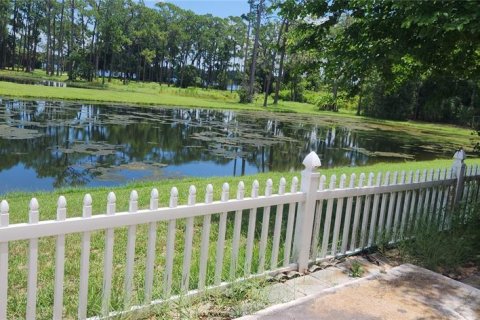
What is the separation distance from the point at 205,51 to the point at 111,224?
9227 centimetres

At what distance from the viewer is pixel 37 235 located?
2.83m

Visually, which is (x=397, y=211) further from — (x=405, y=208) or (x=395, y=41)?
(x=395, y=41)

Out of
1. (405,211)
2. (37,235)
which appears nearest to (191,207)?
(37,235)

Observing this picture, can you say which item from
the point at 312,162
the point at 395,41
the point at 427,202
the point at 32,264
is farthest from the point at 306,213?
the point at 395,41

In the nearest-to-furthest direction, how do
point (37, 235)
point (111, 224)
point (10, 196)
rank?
point (37, 235) < point (111, 224) < point (10, 196)

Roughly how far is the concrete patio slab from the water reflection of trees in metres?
6.90

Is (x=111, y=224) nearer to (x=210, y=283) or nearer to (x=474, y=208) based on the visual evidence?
(x=210, y=283)

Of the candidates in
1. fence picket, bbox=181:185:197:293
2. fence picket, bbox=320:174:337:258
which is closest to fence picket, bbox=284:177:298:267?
fence picket, bbox=320:174:337:258

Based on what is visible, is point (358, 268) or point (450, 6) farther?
point (450, 6)

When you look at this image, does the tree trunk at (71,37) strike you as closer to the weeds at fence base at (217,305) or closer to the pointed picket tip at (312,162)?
the pointed picket tip at (312,162)

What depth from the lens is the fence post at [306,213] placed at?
4562mm

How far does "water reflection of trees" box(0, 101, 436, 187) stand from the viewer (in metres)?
11.4

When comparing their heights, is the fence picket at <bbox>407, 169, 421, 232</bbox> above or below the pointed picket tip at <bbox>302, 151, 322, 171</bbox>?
below

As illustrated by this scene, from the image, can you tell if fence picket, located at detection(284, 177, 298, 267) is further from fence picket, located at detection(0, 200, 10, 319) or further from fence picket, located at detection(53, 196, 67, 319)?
fence picket, located at detection(0, 200, 10, 319)
